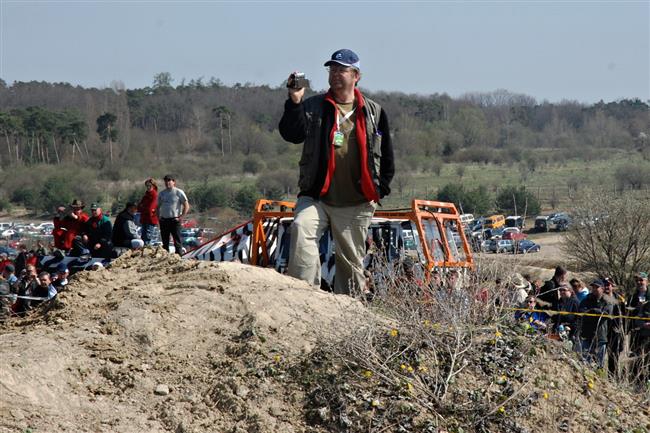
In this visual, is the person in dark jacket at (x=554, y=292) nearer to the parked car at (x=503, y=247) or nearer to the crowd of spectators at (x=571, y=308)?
the crowd of spectators at (x=571, y=308)

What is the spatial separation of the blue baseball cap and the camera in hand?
353mm

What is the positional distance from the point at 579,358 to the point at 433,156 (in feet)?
274

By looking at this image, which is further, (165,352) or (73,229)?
(73,229)

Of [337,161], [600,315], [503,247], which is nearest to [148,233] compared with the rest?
[600,315]

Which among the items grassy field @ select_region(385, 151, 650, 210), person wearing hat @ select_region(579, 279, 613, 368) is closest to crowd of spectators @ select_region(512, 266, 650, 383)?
person wearing hat @ select_region(579, 279, 613, 368)

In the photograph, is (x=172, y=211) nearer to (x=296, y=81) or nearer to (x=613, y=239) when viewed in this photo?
(x=296, y=81)

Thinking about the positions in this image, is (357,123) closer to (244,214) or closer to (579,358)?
(579,358)

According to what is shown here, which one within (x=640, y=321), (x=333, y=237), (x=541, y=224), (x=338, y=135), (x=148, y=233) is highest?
(x=338, y=135)

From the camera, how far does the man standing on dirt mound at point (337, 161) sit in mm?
7141

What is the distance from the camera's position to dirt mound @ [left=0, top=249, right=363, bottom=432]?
5404mm

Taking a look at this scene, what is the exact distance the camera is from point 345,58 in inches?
282

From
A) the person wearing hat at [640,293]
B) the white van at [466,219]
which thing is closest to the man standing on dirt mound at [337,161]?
the white van at [466,219]

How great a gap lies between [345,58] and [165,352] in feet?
8.28

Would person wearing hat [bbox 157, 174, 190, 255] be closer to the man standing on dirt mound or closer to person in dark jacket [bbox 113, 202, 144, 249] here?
person in dark jacket [bbox 113, 202, 144, 249]
